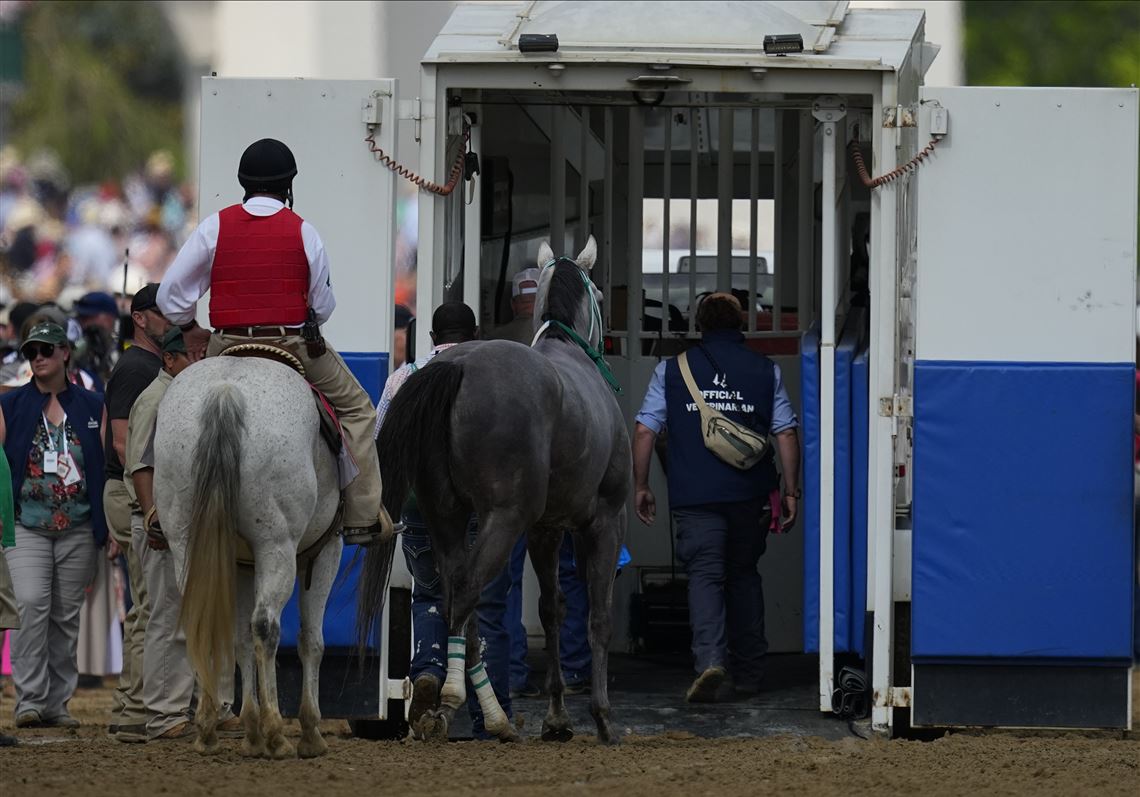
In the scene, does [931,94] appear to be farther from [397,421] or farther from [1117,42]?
[1117,42]

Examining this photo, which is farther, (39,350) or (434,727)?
(39,350)

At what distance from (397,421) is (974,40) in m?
40.1

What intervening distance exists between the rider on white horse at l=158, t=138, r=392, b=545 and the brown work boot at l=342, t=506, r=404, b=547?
0.41ft

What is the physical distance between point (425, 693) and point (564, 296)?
1.71 metres

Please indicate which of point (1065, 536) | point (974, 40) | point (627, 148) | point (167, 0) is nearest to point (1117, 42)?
point (974, 40)

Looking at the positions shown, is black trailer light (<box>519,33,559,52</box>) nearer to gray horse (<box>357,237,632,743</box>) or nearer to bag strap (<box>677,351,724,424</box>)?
gray horse (<box>357,237,632,743</box>)

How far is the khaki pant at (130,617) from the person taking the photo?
28.2 ft

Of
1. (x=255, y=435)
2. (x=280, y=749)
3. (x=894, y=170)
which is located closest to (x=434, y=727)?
(x=280, y=749)

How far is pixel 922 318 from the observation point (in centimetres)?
826

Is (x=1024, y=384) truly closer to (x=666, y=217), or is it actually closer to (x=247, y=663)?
(x=666, y=217)

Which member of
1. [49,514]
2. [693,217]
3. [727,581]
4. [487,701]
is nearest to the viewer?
[487,701]

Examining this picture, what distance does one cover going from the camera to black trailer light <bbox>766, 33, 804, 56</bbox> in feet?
27.2

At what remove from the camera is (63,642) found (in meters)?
9.50

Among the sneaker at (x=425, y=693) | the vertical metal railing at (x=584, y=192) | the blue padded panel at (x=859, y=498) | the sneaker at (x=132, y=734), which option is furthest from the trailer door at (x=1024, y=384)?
the sneaker at (x=132, y=734)
